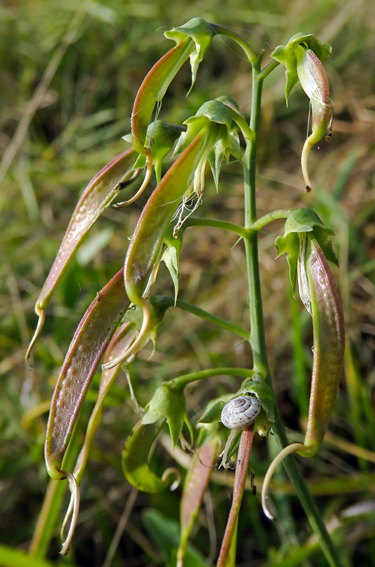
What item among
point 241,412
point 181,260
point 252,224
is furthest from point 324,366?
point 181,260

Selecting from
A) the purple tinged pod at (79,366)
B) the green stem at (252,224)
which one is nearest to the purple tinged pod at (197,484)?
the green stem at (252,224)

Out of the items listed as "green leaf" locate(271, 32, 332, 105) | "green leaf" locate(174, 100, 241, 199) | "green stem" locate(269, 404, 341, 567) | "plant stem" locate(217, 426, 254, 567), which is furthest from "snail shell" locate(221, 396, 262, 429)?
"green leaf" locate(271, 32, 332, 105)

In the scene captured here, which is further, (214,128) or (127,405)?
(127,405)

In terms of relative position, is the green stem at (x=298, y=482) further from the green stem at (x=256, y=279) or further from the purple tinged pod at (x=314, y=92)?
the purple tinged pod at (x=314, y=92)

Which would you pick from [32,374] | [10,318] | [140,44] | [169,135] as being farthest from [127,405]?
[140,44]

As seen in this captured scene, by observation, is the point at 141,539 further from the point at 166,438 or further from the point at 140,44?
the point at 140,44
